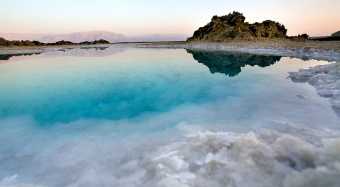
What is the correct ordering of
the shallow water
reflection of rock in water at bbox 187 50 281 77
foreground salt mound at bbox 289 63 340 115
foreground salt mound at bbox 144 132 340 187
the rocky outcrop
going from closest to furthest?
foreground salt mound at bbox 144 132 340 187
the shallow water
foreground salt mound at bbox 289 63 340 115
reflection of rock in water at bbox 187 50 281 77
the rocky outcrop

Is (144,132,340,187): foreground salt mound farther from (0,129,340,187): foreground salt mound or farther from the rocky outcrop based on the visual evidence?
the rocky outcrop

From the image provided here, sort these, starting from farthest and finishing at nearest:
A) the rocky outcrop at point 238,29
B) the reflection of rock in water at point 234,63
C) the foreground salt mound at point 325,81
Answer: the rocky outcrop at point 238,29 → the reflection of rock in water at point 234,63 → the foreground salt mound at point 325,81

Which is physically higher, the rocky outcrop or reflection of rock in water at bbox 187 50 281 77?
the rocky outcrop

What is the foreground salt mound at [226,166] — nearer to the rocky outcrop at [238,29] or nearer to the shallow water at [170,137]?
the shallow water at [170,137]

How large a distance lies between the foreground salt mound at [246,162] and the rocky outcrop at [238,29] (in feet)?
277

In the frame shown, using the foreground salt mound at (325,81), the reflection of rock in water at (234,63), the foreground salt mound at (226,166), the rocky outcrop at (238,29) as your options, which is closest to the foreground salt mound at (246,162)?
the foreground salt mound at (226,166)

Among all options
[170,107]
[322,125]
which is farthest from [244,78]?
[322,125]

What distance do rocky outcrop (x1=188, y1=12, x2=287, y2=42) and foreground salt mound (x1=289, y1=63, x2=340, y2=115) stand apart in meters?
71.2

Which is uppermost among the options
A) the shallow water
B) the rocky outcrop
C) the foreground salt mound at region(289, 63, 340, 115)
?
the rocky outcrop

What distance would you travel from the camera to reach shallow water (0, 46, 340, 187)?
6.42 meters

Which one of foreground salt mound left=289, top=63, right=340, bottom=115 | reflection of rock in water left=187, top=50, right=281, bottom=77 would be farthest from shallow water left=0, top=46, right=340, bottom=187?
reflection of rock in water left=187, top=50, right=281, bottom=77

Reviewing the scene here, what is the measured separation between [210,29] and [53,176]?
12111 cm

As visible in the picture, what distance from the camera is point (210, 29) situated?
4811 inches

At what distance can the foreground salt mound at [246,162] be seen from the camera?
601cm
